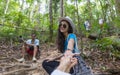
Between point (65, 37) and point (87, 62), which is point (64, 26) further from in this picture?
point (87, 62)

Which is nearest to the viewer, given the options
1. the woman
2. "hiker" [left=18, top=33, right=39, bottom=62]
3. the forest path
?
the woman

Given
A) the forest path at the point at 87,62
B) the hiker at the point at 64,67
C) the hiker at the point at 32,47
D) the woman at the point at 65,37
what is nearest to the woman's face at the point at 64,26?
the woman at the point at 65,37

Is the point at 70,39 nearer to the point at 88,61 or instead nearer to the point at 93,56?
the point at 88,61

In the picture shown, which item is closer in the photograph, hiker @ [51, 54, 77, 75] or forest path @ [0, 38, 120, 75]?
hiker @ [51, 54, 77, 75]

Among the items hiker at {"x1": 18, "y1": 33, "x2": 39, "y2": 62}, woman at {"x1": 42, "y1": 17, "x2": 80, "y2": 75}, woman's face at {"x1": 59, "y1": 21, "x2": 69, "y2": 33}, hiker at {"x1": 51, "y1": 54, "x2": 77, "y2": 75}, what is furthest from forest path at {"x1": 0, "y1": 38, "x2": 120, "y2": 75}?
hiker at {"x1": 51, "y1": 54, "x2": 77, "y2": 75}

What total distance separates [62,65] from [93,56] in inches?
249

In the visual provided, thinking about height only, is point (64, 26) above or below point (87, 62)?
above

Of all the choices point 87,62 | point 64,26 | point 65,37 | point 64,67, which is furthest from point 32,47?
point 64,67

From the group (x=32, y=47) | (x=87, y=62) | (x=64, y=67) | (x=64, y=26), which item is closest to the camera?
(x=64, y=67)

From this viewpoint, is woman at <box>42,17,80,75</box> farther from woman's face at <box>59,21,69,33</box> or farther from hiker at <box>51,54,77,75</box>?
hiker at <box>51,54,77,75</box>

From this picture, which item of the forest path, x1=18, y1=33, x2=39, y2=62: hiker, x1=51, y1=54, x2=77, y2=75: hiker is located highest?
x1=51, y1=54, x2=77, y2=75: hiker

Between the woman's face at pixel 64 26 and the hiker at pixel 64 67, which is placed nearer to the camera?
the hiker at pixel 64 67

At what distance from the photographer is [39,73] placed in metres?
6.15

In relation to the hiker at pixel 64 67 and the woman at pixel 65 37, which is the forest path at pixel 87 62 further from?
the hiker at pixel 64 67
